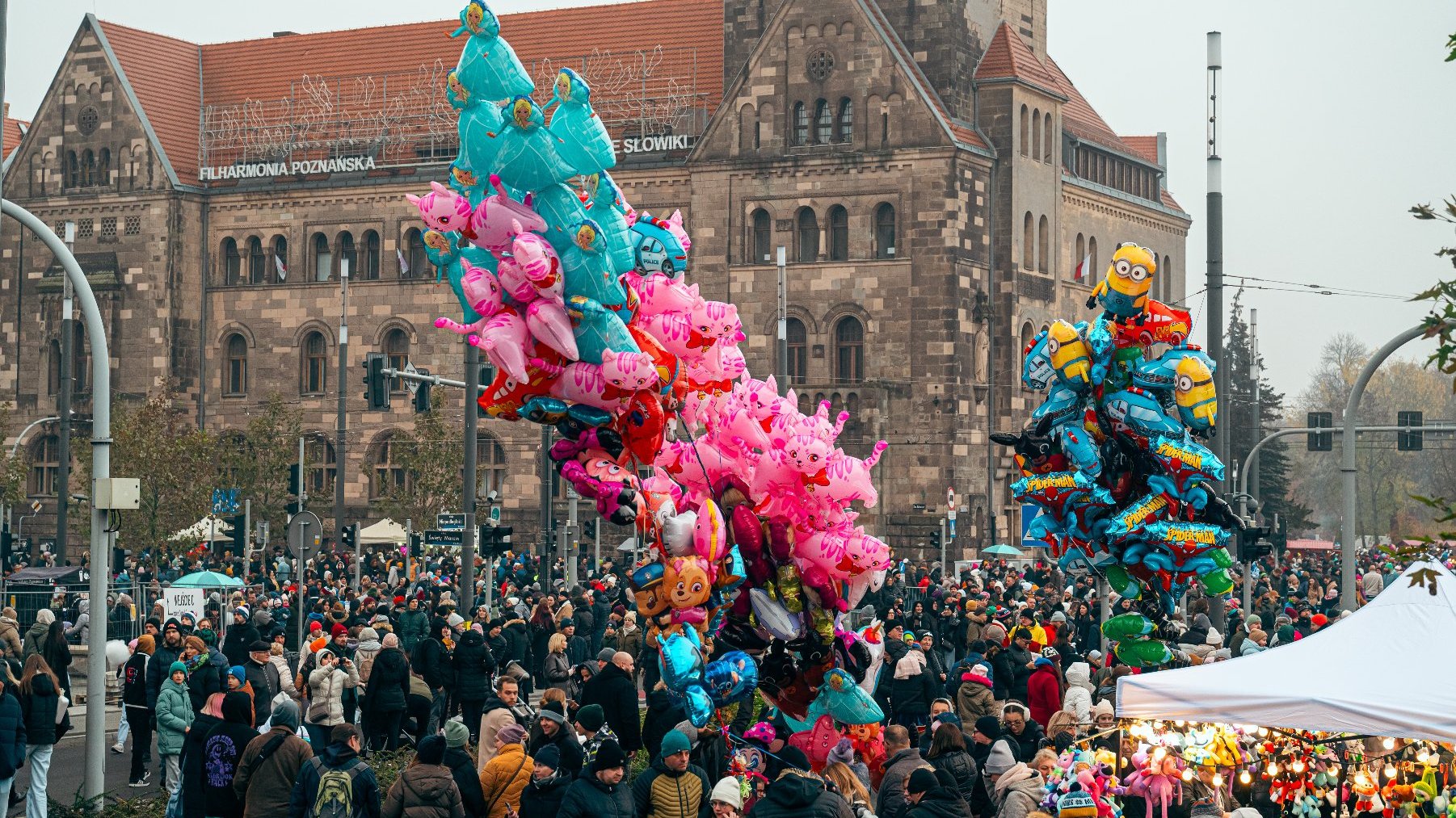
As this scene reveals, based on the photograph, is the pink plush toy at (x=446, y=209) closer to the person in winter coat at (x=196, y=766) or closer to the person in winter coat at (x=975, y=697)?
the person in winter coat at (x=196, y=766)

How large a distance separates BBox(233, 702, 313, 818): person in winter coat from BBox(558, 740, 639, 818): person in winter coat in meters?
2.29

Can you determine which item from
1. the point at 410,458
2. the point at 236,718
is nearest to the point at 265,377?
the point at 410,458

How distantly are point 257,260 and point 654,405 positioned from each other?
162ft

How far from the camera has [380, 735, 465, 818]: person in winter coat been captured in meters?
13.4

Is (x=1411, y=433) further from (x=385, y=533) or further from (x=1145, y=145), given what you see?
(x=1145, y=145)

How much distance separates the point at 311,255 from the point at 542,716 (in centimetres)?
5092

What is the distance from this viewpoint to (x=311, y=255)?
64.2 metres

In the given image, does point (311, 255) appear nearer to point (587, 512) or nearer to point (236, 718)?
point (587, 512)

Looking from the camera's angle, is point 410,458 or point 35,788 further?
point 410,458

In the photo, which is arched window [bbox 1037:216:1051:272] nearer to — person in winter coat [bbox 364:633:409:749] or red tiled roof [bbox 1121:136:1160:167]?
red tiled roof [bbox 1121:136:1160:167]

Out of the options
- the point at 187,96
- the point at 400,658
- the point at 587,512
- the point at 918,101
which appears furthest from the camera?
the point at 187,96

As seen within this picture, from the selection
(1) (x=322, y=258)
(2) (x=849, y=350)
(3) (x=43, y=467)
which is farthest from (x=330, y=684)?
(3) (x=43, y=467)

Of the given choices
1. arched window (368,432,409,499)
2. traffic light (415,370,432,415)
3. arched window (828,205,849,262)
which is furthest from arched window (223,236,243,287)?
traffic light (415,370,432,415)

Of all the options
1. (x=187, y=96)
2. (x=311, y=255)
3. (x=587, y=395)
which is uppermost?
(x=187, y=96)
